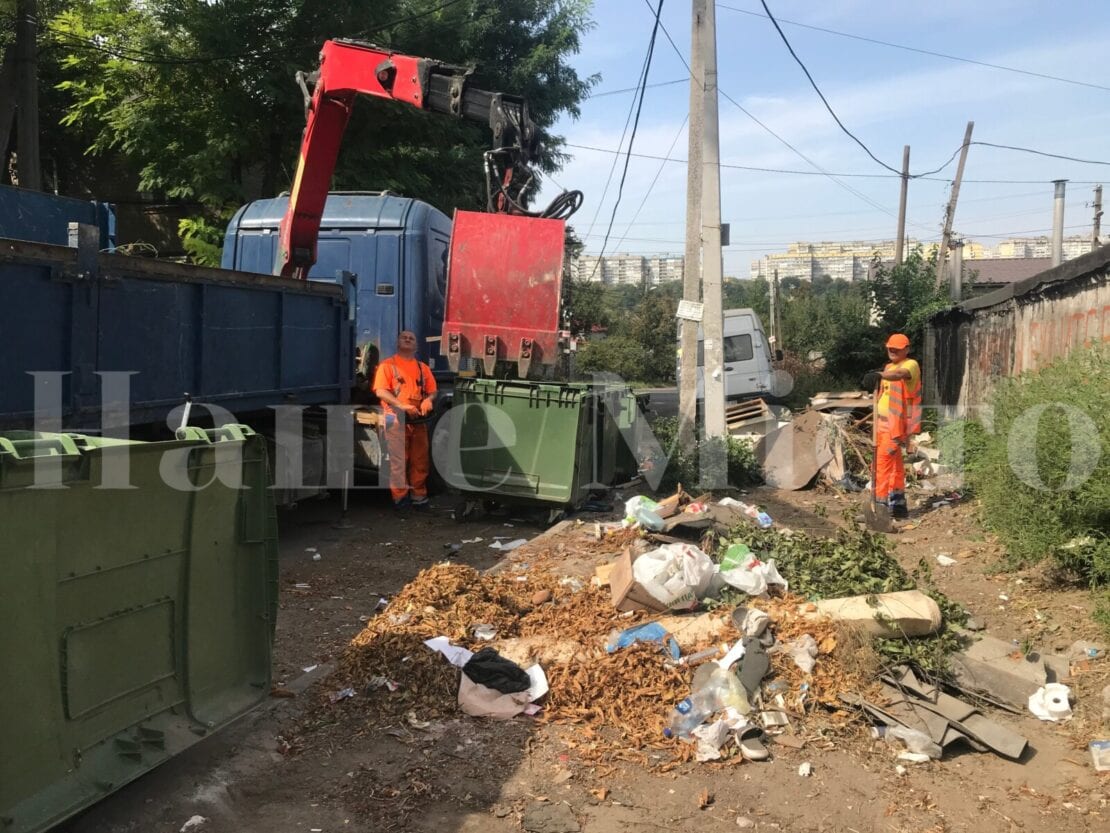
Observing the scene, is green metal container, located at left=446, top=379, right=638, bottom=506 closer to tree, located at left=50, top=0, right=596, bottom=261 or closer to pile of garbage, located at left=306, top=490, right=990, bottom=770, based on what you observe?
pile of garbage, located at left=306, top=490, right=990, bottom=770

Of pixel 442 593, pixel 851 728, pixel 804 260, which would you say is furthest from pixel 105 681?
pixel 804 260

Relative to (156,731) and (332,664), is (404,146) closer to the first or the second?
(332,664)

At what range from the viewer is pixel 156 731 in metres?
3.01

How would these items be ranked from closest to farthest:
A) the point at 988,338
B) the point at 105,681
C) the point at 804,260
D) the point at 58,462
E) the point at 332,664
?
the point at 58,462 → the point at 105,681 → the point at 332,664 → the point at 988,338 → the point at 804,260

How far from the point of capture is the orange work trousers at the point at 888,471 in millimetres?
7609

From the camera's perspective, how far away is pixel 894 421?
7.59 m

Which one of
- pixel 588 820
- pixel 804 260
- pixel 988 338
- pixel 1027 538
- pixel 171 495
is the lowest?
pixel 588 820

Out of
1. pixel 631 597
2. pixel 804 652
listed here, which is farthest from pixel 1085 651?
pixel 631 597

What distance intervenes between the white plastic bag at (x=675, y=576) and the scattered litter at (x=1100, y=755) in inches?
74.9

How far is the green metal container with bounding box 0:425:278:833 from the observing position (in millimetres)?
2463

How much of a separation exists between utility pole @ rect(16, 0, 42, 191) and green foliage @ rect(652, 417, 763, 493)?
30.0 feet

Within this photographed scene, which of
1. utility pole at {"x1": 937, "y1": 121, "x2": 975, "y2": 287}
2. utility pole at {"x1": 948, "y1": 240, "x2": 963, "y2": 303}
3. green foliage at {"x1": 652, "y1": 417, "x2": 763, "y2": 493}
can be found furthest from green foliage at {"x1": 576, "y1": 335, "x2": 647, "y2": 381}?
green foliage at {"x1": 652, "y1": 417, "x2": 763, "y2": 493}

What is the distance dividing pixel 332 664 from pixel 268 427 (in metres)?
3.23

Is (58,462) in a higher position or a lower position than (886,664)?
higher
